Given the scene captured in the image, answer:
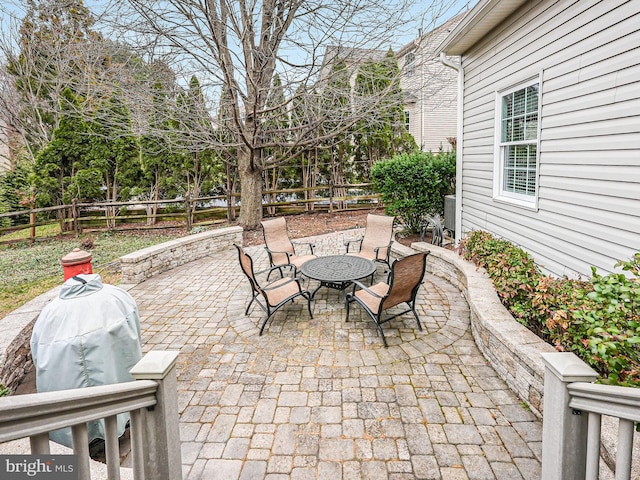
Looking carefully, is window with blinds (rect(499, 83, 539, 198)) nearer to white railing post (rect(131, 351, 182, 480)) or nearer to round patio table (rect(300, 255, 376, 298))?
round patio table (rect(300, 255, 376, 298))

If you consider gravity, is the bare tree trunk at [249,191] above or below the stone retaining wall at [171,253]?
above

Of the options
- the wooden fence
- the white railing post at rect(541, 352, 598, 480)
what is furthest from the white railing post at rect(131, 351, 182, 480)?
the wooden fence

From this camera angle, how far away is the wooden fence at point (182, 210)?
408 inches

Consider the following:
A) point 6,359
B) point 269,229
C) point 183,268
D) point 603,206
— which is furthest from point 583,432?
point 183,268

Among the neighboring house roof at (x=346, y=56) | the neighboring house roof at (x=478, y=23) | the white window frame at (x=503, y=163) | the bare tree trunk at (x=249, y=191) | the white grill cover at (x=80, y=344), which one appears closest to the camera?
the white grill cover at (x=80, y=344)

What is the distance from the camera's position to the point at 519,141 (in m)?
4.82

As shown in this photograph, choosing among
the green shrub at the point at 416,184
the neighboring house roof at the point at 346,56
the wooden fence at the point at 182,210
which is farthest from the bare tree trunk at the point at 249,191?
the green shrub at the point at 416,184

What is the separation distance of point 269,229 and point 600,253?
465 cm

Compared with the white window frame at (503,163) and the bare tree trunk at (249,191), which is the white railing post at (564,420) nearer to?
the white window frame at (503,163)

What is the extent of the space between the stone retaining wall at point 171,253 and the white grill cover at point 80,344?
11.7ft

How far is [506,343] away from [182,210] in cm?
1113

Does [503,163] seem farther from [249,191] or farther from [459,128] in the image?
[249,191]

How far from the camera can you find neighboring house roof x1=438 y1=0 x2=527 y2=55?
178 inches

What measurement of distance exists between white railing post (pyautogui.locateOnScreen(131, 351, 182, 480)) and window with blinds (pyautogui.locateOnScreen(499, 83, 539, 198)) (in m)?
4.53
